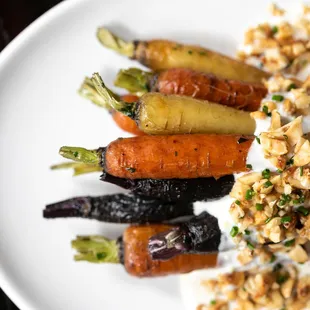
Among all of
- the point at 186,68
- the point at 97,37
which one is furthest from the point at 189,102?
the point at 97,37

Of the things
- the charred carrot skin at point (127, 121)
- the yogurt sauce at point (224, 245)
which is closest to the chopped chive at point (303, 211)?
the yogurt sauce at point (224, 245)

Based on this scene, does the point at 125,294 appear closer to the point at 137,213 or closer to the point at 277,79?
the point at 137,213

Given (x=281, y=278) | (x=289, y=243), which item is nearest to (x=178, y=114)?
(x=289, y=243)

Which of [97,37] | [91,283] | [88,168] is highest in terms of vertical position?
[97,37]

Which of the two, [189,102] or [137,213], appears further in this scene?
[137,213]

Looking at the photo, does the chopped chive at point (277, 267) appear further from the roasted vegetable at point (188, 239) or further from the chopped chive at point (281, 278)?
the roasted vegetable at point (188, 239)
